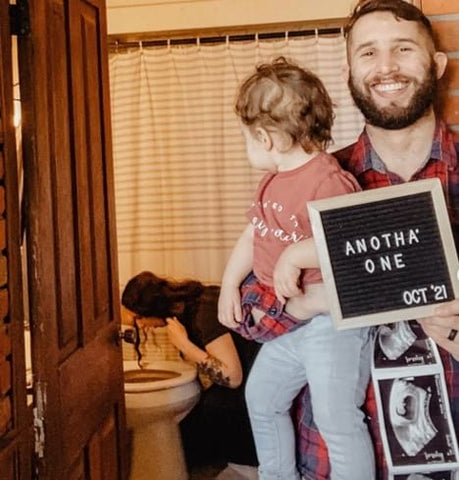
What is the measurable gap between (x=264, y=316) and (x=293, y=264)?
0.73 feet

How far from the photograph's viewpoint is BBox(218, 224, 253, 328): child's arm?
5.82 feet

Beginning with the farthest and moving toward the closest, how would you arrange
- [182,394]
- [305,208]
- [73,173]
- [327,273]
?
[182,394], [73,173], [305,208], [327,273]

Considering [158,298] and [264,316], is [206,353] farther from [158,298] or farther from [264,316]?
[264,316]

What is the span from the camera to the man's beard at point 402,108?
1.61 metres

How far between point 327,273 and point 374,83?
449mm

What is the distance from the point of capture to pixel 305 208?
160 centimetres

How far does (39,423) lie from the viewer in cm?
182

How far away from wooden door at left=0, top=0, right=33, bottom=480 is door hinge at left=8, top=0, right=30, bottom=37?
4 centimetres

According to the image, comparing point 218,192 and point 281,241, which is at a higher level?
point 218,192

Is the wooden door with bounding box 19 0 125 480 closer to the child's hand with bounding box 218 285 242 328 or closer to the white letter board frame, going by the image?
the child's hand with bounding box 218 285 242 328

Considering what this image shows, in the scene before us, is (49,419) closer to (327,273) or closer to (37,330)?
(37,330)

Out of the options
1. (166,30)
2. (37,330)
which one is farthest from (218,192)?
(37,330)

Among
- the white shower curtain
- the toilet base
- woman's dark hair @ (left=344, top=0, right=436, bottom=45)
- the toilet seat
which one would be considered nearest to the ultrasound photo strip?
woman's dark hair @ (left=344, top=0, right=436, bottom=45)

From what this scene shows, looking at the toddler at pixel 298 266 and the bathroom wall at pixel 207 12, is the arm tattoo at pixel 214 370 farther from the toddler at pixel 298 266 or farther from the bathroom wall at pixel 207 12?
the bathroom wall at pixel 207 12
